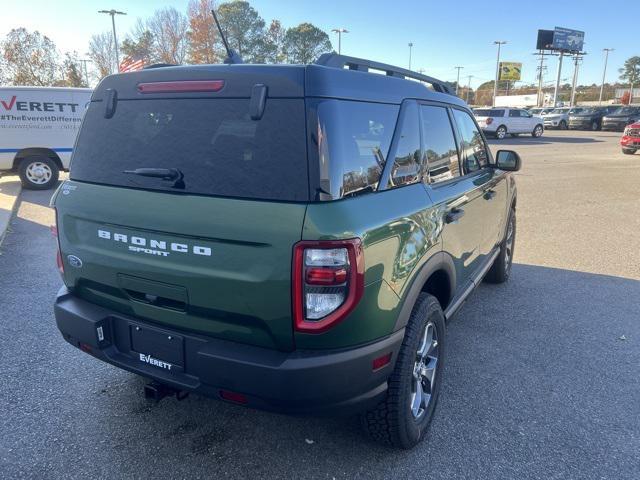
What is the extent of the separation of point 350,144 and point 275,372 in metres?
1.02

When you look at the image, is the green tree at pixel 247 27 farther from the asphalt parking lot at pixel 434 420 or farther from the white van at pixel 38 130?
the asphalt parking lot at pixel 434 420

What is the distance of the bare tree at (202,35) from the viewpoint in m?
41.5

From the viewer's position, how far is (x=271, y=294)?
190 cm

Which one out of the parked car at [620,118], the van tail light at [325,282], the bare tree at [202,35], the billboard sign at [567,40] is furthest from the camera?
the billboard sign at [567,40]

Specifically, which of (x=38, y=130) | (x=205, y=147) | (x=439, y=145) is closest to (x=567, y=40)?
(x=38, y=130)

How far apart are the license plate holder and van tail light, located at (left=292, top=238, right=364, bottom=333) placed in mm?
614

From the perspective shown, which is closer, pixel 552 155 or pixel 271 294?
pixel 271 294

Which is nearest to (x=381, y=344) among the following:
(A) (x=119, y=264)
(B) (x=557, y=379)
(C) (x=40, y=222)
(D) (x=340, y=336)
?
(D) (x=340, y=336)

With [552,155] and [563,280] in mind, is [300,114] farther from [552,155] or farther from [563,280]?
[552,155]

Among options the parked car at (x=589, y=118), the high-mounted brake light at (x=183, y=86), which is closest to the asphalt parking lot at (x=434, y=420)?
the high-mounted brake light at (x=183, y=86)

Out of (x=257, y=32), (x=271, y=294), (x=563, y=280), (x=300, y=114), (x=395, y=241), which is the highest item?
(x=257, y=32)

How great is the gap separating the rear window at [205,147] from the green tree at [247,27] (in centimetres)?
4797

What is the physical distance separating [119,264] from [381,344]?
1.28 m

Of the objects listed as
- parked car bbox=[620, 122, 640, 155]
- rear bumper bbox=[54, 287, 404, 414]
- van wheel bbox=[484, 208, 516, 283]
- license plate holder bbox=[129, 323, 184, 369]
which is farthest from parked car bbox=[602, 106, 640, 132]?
license plate holder bbox=[129, 323, 184, 369]
